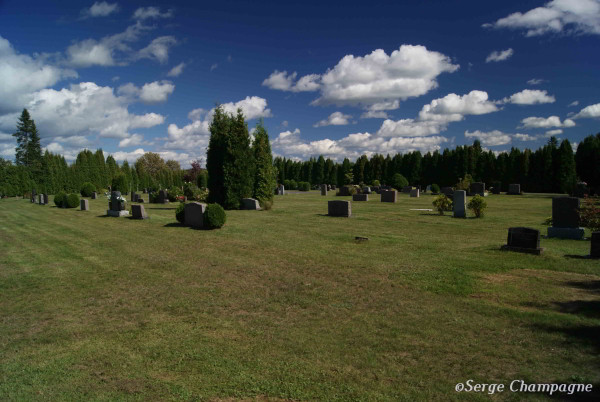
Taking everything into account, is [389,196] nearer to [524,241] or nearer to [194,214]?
[194,214]

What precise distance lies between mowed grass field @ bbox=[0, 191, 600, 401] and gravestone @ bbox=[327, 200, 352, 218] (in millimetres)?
7544

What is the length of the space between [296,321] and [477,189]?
117 feet

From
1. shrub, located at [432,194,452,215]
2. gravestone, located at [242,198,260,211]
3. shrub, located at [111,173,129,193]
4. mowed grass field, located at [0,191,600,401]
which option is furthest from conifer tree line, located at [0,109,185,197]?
mowed grass field, located at [0,191,600,401]

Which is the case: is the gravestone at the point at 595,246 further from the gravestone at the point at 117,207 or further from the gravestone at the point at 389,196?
the gravestone at the point at 117,207

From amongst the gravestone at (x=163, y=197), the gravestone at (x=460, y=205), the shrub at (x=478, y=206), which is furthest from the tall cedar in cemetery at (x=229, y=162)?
the shrub at (x=478, y=206)

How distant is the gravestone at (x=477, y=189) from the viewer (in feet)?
119

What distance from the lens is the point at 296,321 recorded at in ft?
19.3

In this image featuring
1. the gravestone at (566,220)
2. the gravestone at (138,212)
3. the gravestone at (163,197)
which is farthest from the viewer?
the gravestone at (163,197)

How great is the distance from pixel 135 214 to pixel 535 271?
18.0 m

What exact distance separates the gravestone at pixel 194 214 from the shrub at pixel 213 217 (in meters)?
0.52

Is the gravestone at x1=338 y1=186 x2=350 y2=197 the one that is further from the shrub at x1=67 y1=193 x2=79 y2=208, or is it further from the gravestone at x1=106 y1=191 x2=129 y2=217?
the shrub at x1=67 y1=193 x2=79 y2=208

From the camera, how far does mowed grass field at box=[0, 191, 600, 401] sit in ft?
13.5

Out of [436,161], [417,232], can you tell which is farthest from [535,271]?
[436,161]

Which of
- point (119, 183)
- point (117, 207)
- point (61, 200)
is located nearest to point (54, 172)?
point (119, 183)
